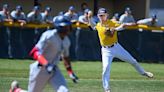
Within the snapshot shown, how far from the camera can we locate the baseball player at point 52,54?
940cm

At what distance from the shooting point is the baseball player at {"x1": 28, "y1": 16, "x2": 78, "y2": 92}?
30.8ft

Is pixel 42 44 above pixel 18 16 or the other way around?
above

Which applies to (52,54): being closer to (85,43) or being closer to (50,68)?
(50,68)

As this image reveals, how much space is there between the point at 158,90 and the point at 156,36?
11.0 metres

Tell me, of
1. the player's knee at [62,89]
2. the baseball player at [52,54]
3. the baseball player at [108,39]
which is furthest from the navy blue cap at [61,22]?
the baseball player at [108,39]

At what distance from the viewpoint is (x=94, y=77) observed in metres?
18.2

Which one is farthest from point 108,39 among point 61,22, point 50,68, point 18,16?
point 18,16

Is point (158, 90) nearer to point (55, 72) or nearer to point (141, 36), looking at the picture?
point (55, 72)

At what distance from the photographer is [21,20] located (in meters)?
24.2

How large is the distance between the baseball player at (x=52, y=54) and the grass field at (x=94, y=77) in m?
4.16

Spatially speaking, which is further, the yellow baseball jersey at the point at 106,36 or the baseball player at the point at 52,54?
the yellow baseball jersey at the point at 106,36

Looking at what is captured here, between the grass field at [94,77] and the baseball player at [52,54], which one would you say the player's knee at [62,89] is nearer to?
the baseball player at [52,54]

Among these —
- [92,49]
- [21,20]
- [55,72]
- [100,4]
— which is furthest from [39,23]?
[55,72]

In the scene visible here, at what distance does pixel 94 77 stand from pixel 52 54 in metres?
8.72
